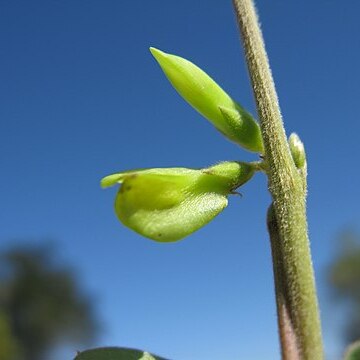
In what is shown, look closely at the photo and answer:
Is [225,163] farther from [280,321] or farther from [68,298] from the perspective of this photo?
[68,298]

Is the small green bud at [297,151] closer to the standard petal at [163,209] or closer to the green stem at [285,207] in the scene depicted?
the green stem at [285,207]

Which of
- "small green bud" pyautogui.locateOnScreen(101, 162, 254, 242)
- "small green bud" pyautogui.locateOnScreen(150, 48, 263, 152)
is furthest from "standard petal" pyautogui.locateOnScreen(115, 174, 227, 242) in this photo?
"small green bud" pyautogui.locateOnScreen(150, 48, 263, 152)

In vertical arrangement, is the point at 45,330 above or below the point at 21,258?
below

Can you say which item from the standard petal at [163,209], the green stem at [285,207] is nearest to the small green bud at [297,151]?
the green stem at [285,207]

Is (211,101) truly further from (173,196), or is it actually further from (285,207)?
(285,207)

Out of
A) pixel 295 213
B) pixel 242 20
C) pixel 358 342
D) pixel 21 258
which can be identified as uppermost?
pixel 21 258

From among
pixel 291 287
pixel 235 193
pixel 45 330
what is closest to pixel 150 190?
pixel 235 193
